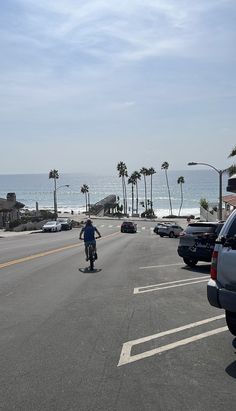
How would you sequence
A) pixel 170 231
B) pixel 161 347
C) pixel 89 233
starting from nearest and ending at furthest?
pixel 161 347 → pixel 89 233 → pixel 170 231

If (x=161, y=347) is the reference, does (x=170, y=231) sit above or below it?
above

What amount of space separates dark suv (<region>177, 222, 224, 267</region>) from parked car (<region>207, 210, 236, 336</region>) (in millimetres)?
10061

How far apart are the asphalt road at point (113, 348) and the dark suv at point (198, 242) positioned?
4122 millimetres

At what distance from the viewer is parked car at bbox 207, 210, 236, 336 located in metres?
6.70

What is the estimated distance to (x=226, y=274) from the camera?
6809 mm

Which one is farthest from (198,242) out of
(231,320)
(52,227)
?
(52,227)

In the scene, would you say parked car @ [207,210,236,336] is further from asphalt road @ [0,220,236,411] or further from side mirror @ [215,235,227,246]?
asphalt road @ [0,220,236,411]

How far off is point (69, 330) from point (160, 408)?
3301 millimetres

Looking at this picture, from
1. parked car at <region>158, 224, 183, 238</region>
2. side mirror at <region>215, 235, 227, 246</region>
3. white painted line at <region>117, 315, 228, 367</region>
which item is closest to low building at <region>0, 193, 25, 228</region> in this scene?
parked car at <region>158, 224, 183, 238</region>

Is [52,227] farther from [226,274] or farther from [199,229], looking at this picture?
[226,274]

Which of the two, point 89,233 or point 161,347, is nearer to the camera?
point 161,347

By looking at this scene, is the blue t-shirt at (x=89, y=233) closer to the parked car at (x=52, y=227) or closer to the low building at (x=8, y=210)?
the parked car at (x=52, y=227)

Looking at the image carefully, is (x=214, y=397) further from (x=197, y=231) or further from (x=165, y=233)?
(x=165, y=233)

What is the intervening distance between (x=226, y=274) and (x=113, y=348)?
178cm
